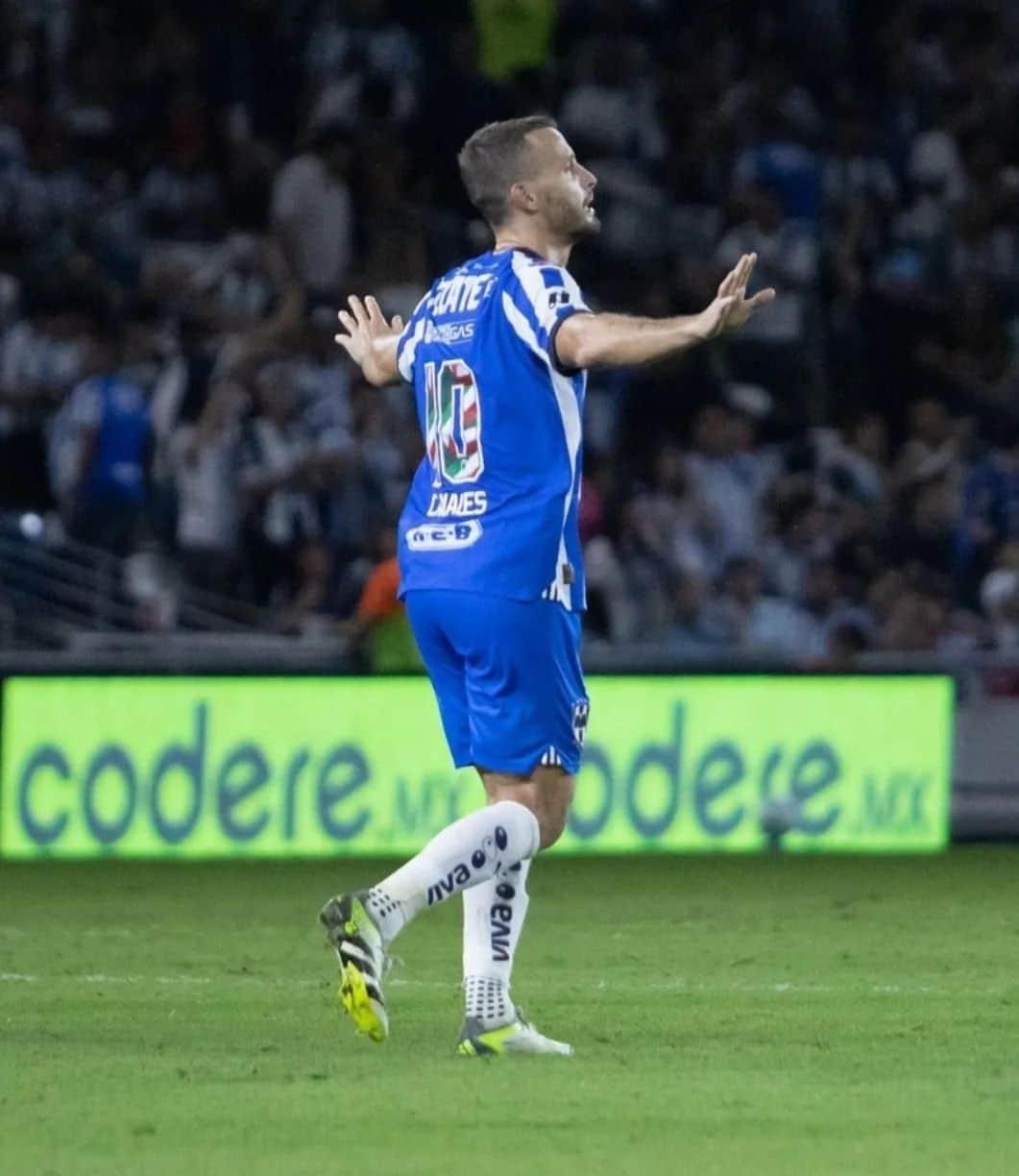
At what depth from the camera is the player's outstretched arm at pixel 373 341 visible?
24.1 ft

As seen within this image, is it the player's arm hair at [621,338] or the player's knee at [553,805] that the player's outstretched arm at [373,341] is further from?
the player's knee at [553,805]

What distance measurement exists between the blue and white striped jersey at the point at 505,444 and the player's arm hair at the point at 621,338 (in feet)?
0.20

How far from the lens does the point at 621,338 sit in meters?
6.34

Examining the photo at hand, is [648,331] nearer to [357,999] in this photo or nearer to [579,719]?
[579,719]

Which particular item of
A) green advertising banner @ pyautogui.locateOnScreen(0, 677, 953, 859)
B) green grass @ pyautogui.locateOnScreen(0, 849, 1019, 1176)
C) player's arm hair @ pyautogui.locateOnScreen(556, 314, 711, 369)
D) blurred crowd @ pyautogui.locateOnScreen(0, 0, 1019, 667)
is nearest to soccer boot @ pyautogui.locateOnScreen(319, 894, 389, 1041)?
green grass @ pyautogui.locateOnScreen(0, 849, 1019, 1176)

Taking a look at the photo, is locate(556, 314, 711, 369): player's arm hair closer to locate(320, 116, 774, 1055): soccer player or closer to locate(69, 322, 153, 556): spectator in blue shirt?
locate(320, 116, 774, 1055): soccer player

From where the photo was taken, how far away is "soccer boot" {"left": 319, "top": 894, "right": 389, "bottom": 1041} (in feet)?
20.6

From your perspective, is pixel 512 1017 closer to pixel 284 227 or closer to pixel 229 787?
pixel 229 787

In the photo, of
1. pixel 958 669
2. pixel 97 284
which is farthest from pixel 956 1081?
pixel 97 284

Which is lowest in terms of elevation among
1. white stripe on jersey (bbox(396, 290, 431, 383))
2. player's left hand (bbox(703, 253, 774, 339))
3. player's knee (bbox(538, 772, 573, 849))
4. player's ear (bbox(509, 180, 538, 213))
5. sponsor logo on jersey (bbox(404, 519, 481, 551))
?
player's knee (bbox(538, 772, 573, 849))

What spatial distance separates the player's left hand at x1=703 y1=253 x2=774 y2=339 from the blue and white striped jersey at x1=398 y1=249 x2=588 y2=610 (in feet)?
1.40

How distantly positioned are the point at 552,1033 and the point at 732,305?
2.00 meters

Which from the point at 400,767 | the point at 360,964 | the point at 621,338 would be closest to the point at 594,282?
the point at 400,767

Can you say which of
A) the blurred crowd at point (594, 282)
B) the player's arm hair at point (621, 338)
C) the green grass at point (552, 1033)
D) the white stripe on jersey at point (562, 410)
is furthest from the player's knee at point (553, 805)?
the blurred crowd at point (594, 282)
